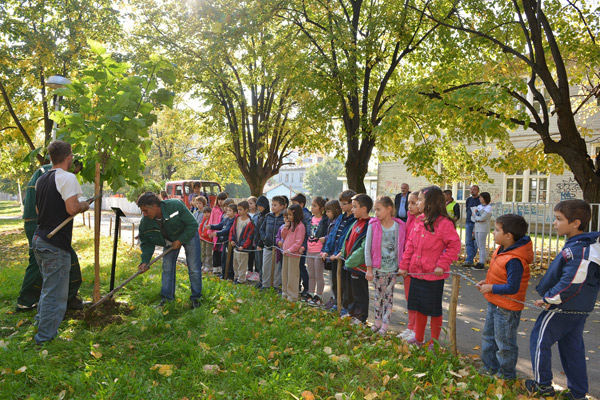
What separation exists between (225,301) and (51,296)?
2387mm

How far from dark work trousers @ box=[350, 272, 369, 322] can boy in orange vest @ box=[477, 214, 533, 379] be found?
1938 millimetres

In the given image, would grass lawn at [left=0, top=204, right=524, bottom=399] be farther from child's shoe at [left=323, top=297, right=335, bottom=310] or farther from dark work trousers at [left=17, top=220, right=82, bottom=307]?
child's shoe at [left=323, top=297, right=335, bottom=310]

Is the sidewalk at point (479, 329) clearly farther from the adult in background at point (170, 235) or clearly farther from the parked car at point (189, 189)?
the parked car at point (189, 189)

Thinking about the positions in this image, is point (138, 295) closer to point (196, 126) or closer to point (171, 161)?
point (196, 126)

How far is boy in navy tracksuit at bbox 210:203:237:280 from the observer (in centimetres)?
923

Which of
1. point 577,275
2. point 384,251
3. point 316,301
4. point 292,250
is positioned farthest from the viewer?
point 316,301

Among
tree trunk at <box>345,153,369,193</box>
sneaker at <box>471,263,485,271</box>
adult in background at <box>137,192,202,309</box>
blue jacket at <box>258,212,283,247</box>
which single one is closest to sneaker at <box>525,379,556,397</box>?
adult in background at <box>137,192,202,309</box>

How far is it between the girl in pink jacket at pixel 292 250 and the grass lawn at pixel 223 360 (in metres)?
1.11

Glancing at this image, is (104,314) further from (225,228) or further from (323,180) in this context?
(323,180)

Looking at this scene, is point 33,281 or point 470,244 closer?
point 33,281

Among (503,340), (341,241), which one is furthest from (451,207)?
(503,340)

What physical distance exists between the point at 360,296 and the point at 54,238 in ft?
12.5

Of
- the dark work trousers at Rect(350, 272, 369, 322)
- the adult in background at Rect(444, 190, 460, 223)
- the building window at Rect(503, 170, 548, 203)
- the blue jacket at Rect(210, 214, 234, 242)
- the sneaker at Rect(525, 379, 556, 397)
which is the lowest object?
the sneaker at Rect(525, 379, 556, 397)

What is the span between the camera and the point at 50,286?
4660 millimetres
